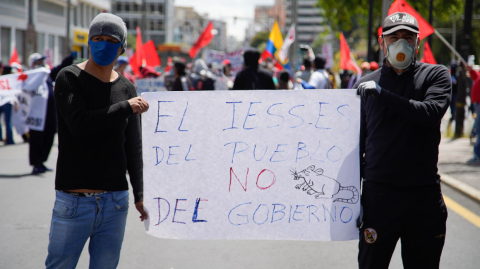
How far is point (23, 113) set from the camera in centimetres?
951

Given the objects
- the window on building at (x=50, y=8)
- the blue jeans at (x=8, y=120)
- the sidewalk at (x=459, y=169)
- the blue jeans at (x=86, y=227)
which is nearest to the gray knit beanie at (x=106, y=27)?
the blue jeans at (x=86, y=227)

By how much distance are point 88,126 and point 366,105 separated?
4.75ft

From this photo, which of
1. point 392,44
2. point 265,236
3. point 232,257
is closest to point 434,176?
point 392,44

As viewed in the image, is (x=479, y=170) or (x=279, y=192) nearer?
(x=279, y=192)

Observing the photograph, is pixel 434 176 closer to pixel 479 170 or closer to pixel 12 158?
pixel 479 170

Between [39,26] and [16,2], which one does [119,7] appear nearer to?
[39,26]

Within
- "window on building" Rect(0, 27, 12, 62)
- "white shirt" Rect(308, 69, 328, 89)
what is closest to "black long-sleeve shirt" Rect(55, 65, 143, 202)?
"white shirt" Rect(308, 69, 328, 89)

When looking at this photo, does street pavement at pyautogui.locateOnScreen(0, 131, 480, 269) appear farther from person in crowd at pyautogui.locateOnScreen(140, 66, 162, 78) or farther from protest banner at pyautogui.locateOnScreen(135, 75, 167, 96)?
protest banner at pyautogui.locateOnScreen(135, 75, 167, 96)

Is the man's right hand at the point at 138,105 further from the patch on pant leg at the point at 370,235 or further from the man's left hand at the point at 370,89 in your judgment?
the patch on pant leg at the point at 370,235

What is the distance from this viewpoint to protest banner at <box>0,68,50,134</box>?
9.42 meters

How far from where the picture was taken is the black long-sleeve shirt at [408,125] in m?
2.79

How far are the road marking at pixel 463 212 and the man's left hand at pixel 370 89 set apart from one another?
12.9ft

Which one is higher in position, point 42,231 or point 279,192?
point 279,192

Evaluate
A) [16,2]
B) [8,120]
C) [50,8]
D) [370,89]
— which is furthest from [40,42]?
[370,89]
